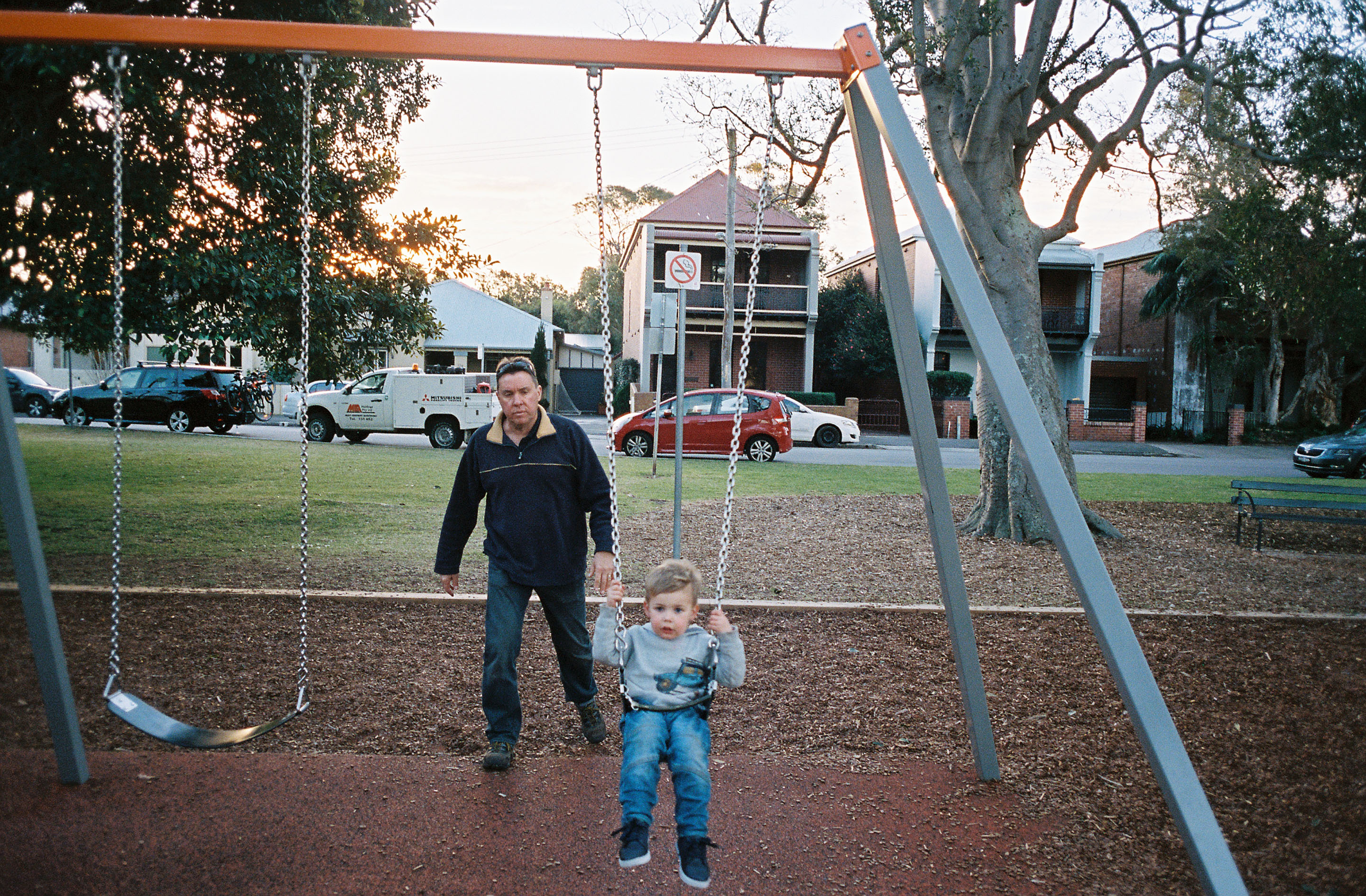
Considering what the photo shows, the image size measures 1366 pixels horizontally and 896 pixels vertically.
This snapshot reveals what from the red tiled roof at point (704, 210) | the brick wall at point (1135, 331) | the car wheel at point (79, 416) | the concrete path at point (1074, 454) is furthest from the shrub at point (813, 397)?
the car wheel at point (79, 416)

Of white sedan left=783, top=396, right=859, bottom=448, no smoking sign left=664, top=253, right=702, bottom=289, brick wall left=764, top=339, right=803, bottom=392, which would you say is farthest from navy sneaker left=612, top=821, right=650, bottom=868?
brick wall left=764, top=339, right=803, bottom=392

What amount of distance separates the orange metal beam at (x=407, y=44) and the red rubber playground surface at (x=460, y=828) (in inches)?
109

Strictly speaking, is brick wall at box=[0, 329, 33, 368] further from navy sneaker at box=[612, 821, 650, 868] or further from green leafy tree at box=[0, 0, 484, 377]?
navy sneaker at box=[612, 821, 650, 868]

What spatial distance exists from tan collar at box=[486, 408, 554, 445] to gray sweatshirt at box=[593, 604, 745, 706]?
3.12 feet

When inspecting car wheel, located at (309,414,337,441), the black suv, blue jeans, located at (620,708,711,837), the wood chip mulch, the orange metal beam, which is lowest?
the wood chip mulch

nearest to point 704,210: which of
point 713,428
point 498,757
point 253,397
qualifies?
point 713,428

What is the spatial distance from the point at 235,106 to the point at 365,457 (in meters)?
10.0

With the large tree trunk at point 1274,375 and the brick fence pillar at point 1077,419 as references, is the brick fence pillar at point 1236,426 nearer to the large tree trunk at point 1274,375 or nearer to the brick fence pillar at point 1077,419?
the large tree trunk at point 1274,375

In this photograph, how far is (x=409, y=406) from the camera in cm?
1978

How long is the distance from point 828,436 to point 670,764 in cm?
1987

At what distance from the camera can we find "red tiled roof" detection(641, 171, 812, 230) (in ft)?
104

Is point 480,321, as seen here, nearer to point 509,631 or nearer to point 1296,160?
point 1296,160

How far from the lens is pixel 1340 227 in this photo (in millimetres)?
9523

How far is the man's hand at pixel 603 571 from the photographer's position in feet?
11.8
